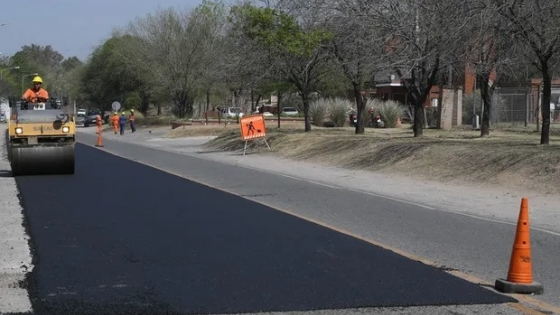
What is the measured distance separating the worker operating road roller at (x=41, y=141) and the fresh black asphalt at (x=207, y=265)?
614 cm

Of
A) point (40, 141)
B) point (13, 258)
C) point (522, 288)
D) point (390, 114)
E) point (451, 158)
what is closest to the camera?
point (522, 288)

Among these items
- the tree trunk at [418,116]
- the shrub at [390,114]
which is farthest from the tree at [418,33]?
the shrub at [390,114]

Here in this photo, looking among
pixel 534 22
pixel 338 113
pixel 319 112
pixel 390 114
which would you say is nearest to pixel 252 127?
pixel 534 22

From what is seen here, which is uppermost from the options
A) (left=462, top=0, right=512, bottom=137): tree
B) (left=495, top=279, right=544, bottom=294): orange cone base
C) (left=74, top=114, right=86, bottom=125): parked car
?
(left=462, top=0, right=512, bottom=137): tree

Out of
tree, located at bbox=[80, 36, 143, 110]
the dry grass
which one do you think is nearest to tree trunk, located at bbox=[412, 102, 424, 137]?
the dry grass

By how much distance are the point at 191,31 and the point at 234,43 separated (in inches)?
1044

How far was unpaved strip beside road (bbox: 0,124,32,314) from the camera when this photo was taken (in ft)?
25.9

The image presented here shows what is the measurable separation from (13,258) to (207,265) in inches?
96.1

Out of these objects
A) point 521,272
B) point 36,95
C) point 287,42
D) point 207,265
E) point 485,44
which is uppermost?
point 287,42

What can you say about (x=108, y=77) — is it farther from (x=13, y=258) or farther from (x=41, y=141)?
(x=13, y=258)

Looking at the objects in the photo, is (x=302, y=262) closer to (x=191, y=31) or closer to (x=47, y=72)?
(x=191, y=31)

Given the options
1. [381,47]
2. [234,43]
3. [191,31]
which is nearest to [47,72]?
[191,31]

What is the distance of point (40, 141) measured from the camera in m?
21.8

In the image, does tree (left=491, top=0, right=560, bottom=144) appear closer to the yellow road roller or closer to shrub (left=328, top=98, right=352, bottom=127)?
the yellow road roller
